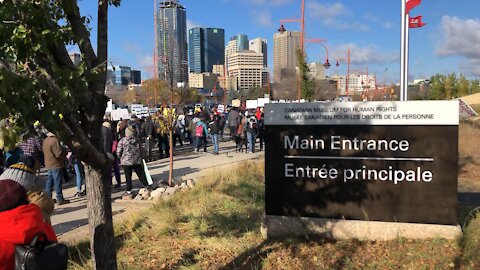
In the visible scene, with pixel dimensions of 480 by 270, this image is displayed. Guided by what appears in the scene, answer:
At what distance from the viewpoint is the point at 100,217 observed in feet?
11.3

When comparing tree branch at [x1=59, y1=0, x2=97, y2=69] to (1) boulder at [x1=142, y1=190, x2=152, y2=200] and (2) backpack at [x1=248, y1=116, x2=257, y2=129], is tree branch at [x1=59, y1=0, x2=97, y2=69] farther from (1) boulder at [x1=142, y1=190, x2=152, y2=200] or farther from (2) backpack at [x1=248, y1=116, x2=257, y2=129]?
(2) backpack at [x1=248, y1=116, x2=257, y2=129]

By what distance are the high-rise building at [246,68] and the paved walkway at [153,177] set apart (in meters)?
63.9

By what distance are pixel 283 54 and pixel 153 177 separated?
2450cm

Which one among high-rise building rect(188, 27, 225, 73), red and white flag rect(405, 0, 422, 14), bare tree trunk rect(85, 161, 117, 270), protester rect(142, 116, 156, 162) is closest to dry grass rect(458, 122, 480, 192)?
red and white flag rect(405, 0, 422, 14)

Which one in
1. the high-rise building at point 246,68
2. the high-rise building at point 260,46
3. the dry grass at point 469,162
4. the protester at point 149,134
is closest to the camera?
the dry grass at point 469,162

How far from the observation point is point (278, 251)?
4.92 m

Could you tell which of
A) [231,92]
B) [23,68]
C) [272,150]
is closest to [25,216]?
[23,68]

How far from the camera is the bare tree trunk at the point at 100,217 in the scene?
11.0ft

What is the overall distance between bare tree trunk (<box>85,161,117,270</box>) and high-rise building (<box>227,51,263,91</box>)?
78.5 meters

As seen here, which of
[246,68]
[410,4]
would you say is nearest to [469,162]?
[410,4]

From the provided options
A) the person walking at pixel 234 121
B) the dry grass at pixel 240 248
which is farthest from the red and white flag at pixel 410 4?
the person walking at pixel 234 121

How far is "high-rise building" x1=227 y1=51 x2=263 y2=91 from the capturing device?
8144cm

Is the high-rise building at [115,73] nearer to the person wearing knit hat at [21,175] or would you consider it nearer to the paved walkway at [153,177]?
the person wearing knit hat at [21,175]

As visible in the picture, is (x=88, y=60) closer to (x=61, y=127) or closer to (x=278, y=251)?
(x=61, y=127)
